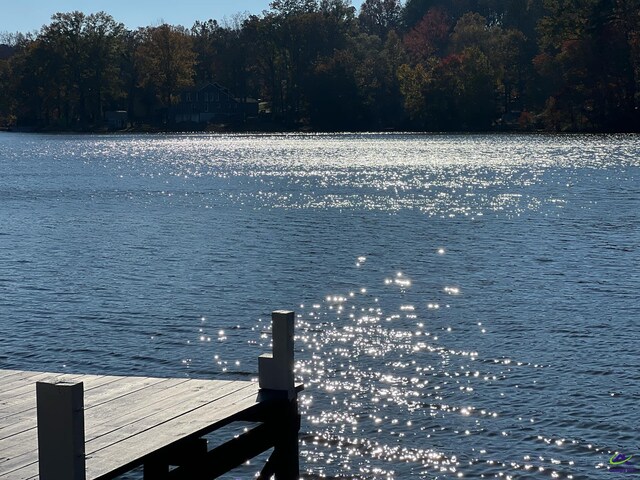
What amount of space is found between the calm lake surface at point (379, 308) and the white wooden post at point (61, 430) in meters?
5.91

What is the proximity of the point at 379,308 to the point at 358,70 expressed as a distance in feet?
438

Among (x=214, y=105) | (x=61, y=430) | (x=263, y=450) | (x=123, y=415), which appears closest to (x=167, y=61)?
(x=214, y=105)

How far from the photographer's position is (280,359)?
10.9 metres

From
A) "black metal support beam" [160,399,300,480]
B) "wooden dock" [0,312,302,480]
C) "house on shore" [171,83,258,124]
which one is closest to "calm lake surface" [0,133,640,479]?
"black metal support beam" [160,399,300,480]

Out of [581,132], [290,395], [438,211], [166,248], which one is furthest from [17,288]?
[581,132]

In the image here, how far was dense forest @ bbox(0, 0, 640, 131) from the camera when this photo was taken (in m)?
128

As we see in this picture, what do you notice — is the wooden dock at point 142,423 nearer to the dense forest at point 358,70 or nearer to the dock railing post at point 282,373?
the dock railing post at point 282,373

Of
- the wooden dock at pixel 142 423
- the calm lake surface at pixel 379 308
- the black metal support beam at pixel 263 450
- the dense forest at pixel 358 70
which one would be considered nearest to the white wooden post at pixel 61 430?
the wooden dock at pixel 142 423

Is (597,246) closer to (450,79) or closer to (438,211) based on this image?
(438,211)

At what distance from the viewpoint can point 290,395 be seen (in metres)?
11.0

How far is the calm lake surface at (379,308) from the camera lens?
48.5 ft

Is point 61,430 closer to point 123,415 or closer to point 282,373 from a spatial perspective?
point 123,415

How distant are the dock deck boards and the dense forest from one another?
12081 centimetres

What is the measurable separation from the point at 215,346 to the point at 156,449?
37.1 feet
